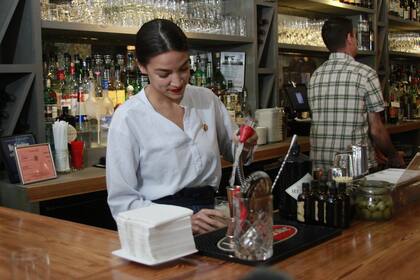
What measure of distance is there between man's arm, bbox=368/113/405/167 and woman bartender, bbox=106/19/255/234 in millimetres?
1608

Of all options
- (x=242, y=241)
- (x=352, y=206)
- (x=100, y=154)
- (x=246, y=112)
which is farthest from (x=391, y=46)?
(x=242, y=241)

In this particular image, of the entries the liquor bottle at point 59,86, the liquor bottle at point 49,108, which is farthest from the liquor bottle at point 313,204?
the liquor bottle at point 59,86

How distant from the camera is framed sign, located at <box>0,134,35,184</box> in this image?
241cm

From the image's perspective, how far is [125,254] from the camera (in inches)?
51.8

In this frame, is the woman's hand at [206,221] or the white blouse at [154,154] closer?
the woman's hand at [206,221]

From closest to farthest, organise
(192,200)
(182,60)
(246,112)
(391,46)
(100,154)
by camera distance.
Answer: (182,60) < (192,200) < (100,154) < (246,112) < (391,46)

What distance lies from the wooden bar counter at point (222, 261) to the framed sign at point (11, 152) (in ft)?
2.52

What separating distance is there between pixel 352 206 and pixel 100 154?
1.70 meters

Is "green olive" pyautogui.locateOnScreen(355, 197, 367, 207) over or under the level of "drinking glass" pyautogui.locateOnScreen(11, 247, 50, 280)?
over

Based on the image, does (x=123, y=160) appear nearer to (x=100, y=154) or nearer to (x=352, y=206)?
(x=352, y=206)

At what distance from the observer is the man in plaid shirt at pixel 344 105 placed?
3.25m

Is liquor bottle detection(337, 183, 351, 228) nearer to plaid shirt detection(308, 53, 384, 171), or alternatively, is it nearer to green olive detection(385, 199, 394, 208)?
green olive detection(385, 199, 394, 208)

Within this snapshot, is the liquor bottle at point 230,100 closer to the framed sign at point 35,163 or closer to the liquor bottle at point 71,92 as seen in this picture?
the liquor bottle at point 71,92

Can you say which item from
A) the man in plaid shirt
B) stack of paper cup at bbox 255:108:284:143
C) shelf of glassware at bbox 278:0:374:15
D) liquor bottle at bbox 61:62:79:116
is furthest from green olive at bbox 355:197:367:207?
shelf of glassware at bbox 278:0:374:15
